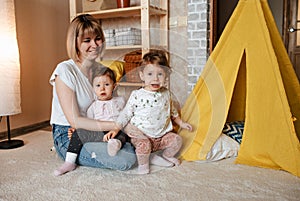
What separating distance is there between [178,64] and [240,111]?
69 cm

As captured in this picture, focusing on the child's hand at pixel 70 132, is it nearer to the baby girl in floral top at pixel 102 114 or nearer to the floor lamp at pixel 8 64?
the baby girl in floral top at pixel 102 114

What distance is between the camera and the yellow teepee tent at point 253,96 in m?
1.48

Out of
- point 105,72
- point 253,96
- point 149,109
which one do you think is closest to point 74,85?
point 105,72

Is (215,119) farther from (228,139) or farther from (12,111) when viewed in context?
(12,111)

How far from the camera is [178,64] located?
5.04 feet

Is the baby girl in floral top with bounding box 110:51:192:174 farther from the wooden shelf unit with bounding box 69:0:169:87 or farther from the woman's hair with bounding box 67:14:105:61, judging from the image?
the wooden shelf unit with bounding box 69:0:169:87

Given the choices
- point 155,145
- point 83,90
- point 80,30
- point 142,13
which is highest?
point 142,13

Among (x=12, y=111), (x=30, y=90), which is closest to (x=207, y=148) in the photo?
(x=12, y=111)

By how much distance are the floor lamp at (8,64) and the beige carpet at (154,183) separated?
0.43 m

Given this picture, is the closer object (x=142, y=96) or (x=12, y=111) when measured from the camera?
(x=142, y=96)

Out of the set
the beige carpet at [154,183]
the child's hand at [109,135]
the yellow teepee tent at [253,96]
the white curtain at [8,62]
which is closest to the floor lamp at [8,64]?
the white curtain at [8,62]

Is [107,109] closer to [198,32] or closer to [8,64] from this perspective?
[8,64]

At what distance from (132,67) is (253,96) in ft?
2.15

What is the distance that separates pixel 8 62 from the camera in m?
1.94
